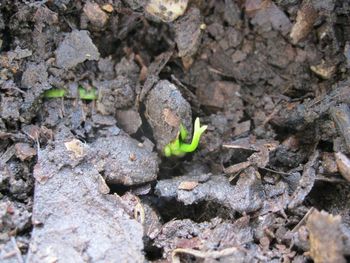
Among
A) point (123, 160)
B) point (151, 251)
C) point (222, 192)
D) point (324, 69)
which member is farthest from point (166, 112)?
point (324, 69)

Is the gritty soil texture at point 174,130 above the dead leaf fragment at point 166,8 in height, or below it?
below

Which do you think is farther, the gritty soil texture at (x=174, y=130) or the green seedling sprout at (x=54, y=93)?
the green seedling sprout at (x=54, y=93)

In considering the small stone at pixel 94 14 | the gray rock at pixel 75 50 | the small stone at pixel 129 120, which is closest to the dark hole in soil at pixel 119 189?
the small stone at pixel 129 120

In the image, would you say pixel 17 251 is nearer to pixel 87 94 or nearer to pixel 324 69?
pixel 87 94

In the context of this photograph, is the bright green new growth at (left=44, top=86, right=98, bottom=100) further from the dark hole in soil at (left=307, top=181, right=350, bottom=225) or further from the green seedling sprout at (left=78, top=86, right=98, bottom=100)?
the dark hole in soil at (left=307, top=181, right=350, bottom=225)

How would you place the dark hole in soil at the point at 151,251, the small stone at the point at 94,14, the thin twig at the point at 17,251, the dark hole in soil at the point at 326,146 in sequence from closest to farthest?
the thin twig at the point at 17,251 → the dark hole in soil at the point at 151,251 → the dark hole in soil at the point at 326,146 → the small stone at the point at 94,14

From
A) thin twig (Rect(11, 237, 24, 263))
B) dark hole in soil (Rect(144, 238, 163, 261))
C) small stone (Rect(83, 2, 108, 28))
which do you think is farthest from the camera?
small stone (Rect(83, 2, 108, 28))

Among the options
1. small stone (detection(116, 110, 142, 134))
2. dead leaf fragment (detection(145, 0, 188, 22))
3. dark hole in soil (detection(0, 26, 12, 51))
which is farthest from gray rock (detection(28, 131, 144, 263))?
dead leaf fragment (detection(145, 0, 188, 22))

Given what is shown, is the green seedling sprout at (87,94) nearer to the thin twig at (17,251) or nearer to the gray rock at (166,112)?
the gray rock at (166,112)
